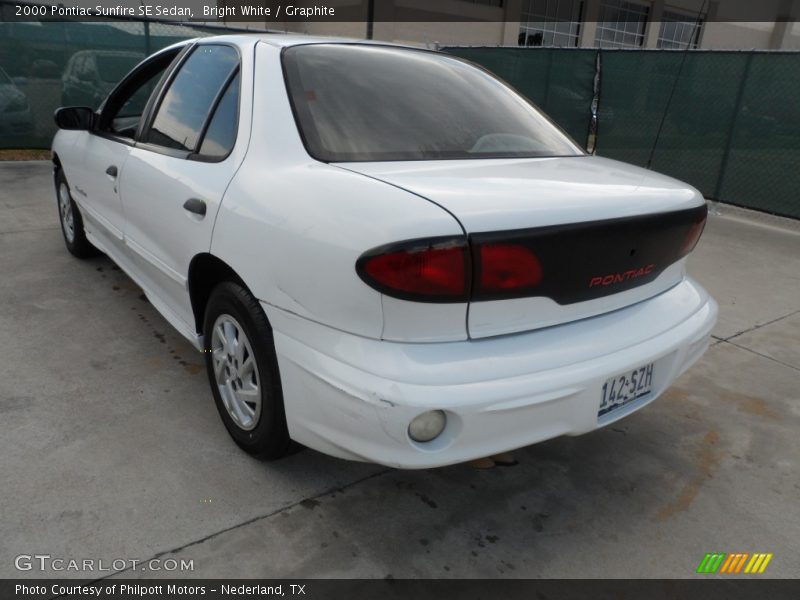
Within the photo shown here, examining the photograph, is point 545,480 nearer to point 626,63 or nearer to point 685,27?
point 626,63

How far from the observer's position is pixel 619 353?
203 centimetres

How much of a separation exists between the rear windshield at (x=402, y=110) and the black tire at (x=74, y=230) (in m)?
2.77

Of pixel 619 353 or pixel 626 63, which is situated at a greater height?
pixel 626 63

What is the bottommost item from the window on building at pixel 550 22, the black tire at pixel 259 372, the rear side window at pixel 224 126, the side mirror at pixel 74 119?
the black tire at pixel 259 372

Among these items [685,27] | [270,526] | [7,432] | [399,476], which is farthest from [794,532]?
[685,27]

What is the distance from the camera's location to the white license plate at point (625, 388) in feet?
6.58

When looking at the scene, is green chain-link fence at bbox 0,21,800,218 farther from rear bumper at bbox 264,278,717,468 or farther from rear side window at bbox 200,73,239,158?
rear bumper at bbox 264,278,717,468

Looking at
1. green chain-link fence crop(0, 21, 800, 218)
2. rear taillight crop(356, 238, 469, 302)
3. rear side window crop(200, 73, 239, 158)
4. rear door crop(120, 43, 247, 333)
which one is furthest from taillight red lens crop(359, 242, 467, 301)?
green chain-link fence crop(0, 21, 800, 218)

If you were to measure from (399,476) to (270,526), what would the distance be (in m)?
0.55

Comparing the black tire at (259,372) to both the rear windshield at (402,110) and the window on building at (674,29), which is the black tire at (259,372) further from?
the window on building at (674,29)

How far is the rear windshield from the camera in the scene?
2258 mm

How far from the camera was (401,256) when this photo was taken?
1.70 metres

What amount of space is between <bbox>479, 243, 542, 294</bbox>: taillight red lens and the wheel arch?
97cm

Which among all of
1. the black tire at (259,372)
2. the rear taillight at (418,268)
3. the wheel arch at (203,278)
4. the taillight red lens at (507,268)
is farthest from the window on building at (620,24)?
the rear taillight at (418,268)
